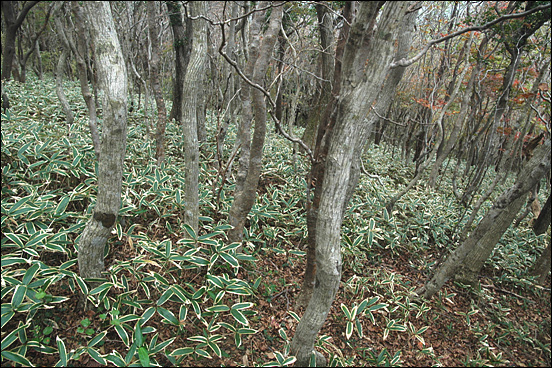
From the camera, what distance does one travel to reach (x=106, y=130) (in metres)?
2.00

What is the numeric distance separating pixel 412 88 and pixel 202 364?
1205 centimetres

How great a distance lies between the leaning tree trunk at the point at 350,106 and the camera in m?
1.59

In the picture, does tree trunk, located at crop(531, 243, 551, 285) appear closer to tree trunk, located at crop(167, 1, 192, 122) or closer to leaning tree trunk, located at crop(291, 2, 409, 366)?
leaning tree trunk, located at crop(291, 2, 409, 366)

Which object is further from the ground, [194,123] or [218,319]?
[194,123]

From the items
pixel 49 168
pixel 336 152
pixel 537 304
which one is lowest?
pixel 537 304

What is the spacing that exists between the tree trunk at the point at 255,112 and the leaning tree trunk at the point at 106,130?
1237mm

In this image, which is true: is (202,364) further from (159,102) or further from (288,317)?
(159,102)

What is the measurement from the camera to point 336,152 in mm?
1751

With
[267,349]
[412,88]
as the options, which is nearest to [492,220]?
[267,349]

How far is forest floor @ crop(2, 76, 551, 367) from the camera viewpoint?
2.27 meters

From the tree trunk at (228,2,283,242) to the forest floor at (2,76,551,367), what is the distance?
0.30 metres

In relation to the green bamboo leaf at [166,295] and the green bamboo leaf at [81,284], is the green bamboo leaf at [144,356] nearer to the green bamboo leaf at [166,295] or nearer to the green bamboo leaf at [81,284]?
the green bamboo leaf at [166,295]

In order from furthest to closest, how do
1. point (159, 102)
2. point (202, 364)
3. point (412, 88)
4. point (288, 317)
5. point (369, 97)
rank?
point (412, 88)
point (159, 102)
point (288, 317)
point (202, 364)
point (369, 97)

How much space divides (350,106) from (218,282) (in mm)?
1873
